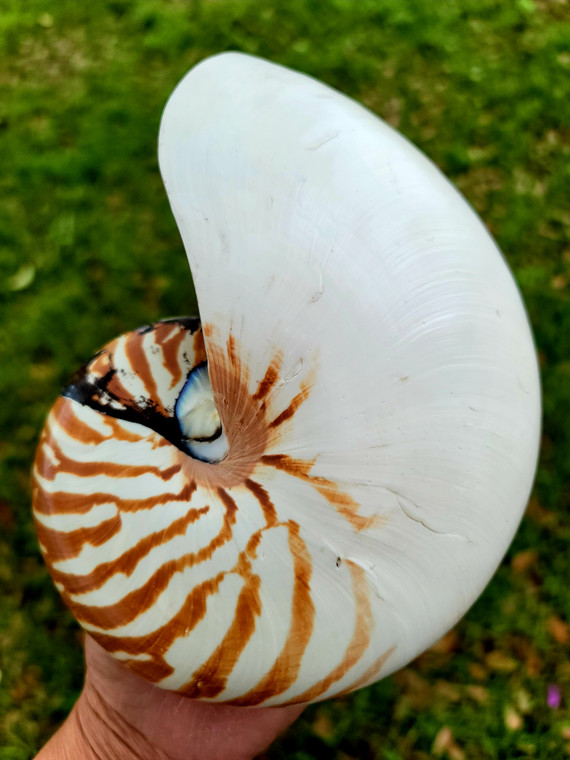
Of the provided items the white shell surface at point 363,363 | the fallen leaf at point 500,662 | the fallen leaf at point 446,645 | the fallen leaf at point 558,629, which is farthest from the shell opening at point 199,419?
the fallen leaf at point 558,629

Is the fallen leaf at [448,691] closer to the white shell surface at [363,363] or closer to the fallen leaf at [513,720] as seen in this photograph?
the fallen leaf at [513,720]

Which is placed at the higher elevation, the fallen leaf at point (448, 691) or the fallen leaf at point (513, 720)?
the fallen leaf at point (448, 691)

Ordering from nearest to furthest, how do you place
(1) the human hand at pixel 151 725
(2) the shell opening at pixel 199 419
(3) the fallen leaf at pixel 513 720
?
1. (2) the shell opening at pixel 199 419
2. (1) the human hand at pixel 151 725
3. (3) the fallen leaf at pixel 513 720

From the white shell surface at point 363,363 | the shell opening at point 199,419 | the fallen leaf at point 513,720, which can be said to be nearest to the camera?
the white shell surface at point 363,363

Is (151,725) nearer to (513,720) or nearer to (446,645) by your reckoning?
(446,645)

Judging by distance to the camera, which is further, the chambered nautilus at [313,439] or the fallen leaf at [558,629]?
the fallen leaf at [558,629]

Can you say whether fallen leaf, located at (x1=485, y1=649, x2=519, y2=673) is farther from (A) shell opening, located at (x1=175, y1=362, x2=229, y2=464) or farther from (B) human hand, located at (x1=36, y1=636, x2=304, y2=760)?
(A) shell opening, located at (x1=175, y1=362, x2=229, y2=464)

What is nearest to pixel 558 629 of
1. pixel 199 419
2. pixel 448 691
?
pixel 448 691

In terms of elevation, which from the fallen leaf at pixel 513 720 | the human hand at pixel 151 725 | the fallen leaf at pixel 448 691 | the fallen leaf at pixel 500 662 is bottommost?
the fallen leaf at pixel 513 720
